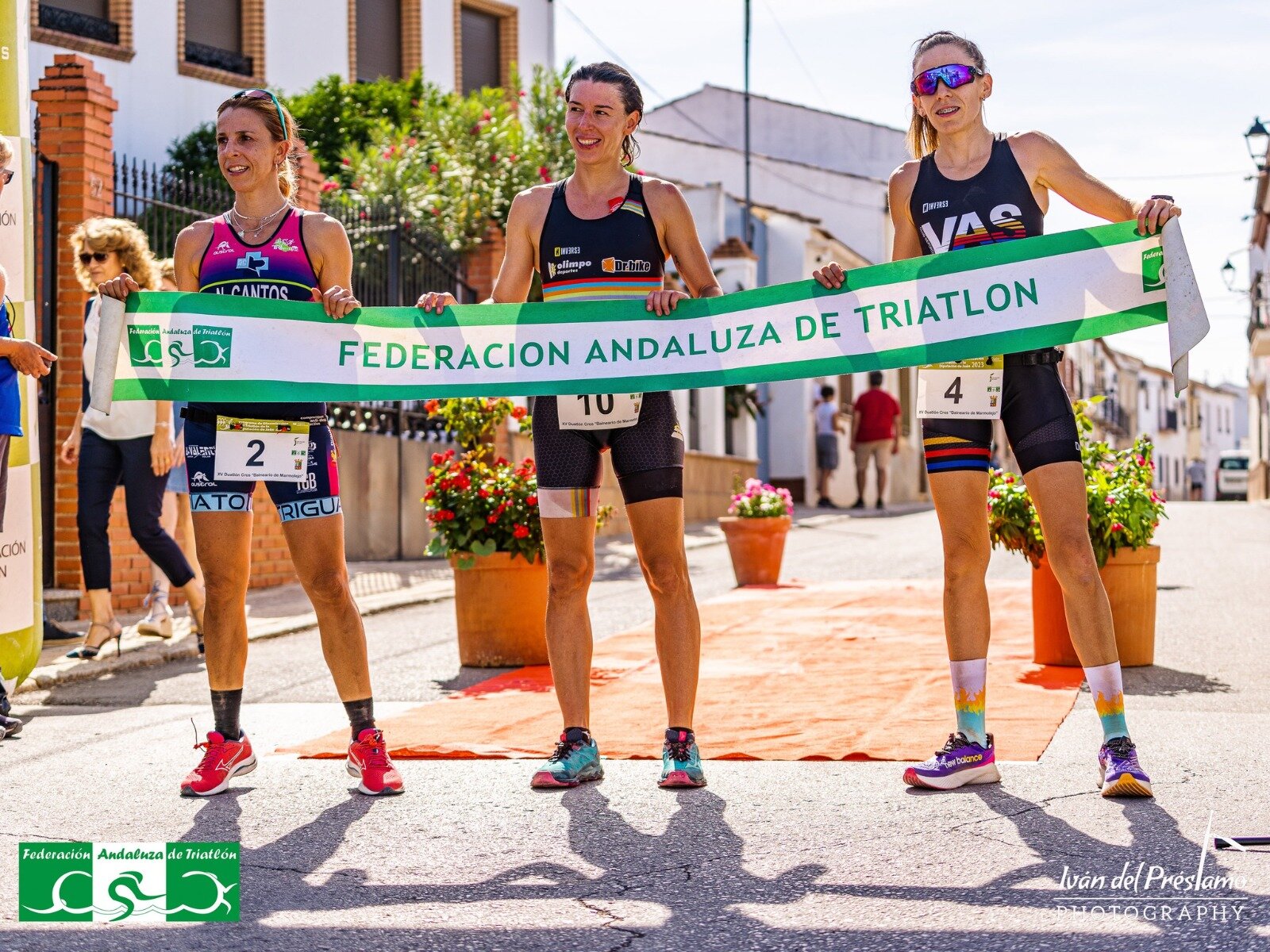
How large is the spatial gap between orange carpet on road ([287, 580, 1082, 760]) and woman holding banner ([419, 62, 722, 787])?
18.7 inches

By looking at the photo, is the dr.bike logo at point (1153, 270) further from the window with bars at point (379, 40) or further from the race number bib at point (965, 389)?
the window with bars at point (379, 40)

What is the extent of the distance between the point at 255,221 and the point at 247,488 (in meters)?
0.83

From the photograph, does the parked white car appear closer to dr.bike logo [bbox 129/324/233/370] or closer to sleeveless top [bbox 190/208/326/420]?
sleeveless top [bbox 190/208/326/420]

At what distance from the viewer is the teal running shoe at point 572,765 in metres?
4.67

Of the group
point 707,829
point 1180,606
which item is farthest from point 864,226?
point 707,829

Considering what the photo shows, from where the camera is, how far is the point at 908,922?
10.4ft

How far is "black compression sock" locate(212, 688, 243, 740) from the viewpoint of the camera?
485cm

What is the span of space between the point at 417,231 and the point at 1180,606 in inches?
339

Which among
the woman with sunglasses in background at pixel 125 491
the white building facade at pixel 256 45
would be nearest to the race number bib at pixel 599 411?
the woman with sunglasses in background at pixel 125 491

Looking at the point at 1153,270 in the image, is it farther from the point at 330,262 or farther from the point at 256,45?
the point at 256,45

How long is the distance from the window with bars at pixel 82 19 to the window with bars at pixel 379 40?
6531mm

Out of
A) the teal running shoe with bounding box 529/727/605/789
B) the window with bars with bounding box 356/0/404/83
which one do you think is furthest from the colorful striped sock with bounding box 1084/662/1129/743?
the window with bars with bounding box 356/0/404/83

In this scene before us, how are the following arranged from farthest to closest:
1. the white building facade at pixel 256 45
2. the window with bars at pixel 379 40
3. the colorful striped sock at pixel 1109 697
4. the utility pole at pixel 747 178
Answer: the window with bars at pixel 379 40 < the utility pole at pixel 747 178 < the white building facade at pixel 256 45 < the colorful striped sock at pixel 1109 697

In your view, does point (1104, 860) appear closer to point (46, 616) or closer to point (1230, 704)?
point (1230, 704)
